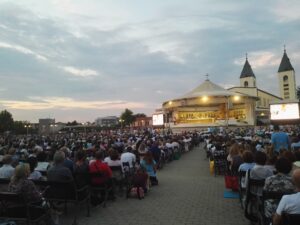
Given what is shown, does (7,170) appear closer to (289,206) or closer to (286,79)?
(289,206)

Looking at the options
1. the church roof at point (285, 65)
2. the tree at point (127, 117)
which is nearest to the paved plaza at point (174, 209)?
the church roof at point (285, 65)

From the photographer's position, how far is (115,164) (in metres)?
9.27

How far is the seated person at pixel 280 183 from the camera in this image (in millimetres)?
4508

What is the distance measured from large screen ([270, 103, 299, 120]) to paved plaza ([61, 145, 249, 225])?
21.9 m

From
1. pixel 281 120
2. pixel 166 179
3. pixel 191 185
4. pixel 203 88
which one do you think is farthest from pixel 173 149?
pixel 203 88

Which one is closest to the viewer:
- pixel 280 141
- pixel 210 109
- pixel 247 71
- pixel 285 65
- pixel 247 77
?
pixel 280 141

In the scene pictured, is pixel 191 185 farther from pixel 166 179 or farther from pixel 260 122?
pixel 260 122

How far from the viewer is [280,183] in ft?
15.4

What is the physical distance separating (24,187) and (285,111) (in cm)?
2886

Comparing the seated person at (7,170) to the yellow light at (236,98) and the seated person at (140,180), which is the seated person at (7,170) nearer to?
the seated person at (140,180)

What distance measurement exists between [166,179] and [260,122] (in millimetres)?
73239

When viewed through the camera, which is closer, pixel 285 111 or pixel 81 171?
pixel 81 171

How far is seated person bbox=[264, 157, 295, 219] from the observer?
451 centimetres

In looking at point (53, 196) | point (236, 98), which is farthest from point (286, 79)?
point (53, 196)
